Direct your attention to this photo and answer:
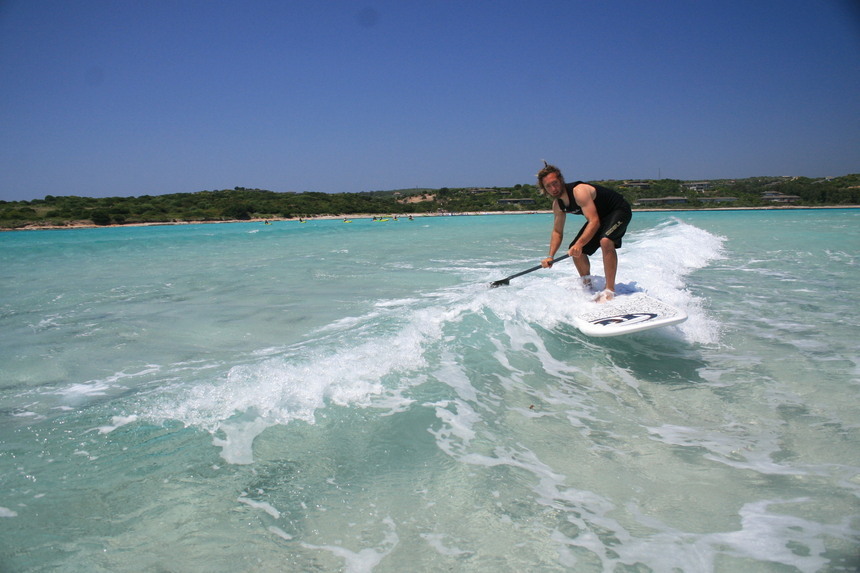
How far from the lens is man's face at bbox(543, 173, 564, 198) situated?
17.6 feet

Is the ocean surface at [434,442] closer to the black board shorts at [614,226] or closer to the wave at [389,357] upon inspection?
the wave at [389,357]

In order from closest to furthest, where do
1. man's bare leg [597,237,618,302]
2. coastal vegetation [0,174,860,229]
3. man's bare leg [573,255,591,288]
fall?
1. man's bare leg [597,237,618,302]
2. man's bare leg [573,255,591,288]
3. coastal vegetation [0,174,860,229]

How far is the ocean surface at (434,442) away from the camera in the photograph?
2117 mm

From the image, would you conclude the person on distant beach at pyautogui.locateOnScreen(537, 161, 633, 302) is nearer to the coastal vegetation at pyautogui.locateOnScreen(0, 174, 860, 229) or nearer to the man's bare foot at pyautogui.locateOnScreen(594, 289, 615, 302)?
the man's bare foot at pyautogui.locateOnScreen(594, 289, 615, 302)

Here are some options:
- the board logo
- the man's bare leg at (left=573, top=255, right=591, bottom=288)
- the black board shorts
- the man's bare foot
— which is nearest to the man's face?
the black board shorts

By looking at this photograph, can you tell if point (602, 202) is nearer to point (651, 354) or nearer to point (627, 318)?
point (627, 318)

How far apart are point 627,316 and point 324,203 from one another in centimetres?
9007

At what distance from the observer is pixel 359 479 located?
8.57 feet

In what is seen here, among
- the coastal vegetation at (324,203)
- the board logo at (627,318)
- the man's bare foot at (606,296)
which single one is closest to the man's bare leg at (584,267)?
the man's bare foot at (606,296)

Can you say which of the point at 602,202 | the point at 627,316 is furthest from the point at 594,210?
the point at 627,316

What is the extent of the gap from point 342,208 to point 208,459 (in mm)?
86891

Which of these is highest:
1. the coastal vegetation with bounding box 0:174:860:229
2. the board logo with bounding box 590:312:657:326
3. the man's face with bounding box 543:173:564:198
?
the coastal vegetation with bounding box 0:174:860:229

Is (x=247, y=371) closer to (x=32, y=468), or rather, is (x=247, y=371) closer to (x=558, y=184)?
(x=32, y=468)

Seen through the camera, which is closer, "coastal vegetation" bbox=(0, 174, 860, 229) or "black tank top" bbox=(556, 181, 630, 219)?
"black tank top" bbox=(556, 181, 630, 219)
